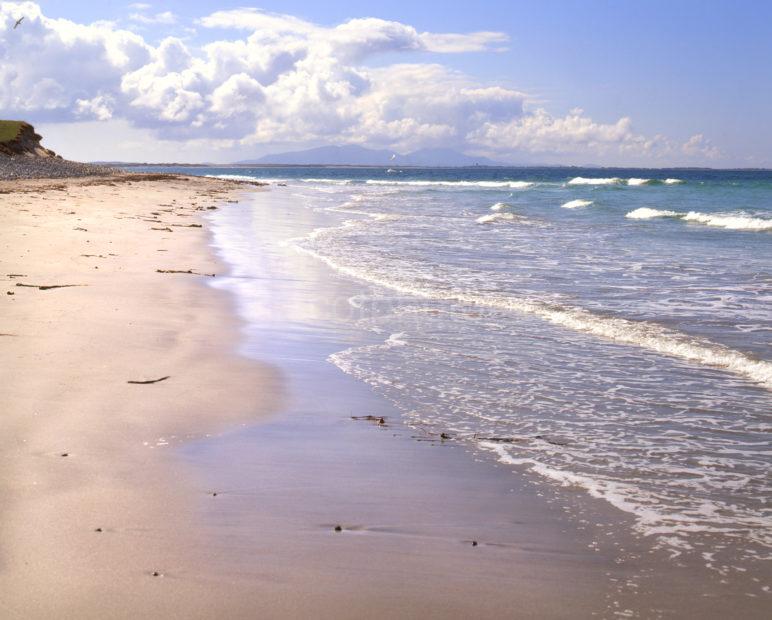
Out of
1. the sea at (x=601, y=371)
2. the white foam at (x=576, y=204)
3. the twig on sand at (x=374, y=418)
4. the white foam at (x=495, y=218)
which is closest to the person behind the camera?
the sea at (x=601, y=371)

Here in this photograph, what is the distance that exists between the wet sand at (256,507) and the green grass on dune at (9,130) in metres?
55.7

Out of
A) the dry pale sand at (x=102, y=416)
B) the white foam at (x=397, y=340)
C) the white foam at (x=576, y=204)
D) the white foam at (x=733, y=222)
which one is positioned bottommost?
the white foam at (x=397, y=340)

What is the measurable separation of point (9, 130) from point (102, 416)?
61.9 m

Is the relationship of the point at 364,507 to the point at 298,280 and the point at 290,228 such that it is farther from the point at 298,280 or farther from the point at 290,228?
the point at 290,228

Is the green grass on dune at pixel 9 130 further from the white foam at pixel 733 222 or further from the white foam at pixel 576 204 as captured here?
the white foam at pixel 733 222

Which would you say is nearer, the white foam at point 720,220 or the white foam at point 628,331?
the white foam at point 628,331

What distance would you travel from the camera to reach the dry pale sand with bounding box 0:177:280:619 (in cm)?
327

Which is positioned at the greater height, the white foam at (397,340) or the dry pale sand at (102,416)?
the dry pale sand at (102,416)

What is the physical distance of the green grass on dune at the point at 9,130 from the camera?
56922mm

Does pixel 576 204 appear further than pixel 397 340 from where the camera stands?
Yes

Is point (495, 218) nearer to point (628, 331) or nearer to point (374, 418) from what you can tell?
point (628, 331)

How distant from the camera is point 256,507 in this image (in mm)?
4109

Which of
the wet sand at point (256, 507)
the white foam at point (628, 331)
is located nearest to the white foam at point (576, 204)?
the white foam at point (628, 331)

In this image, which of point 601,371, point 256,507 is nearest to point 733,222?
point 601,371
